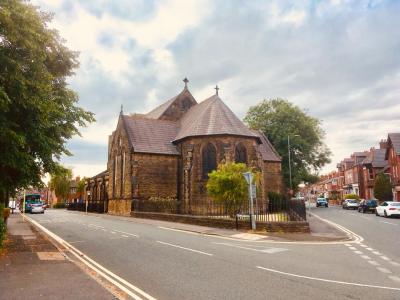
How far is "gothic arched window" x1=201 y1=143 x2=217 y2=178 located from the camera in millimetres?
34281

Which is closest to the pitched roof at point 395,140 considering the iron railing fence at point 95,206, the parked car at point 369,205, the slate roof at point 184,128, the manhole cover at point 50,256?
the parked car at point 369,205

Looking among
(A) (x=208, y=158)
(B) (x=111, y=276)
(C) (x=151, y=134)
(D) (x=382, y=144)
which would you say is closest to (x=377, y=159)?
(D) (x=382, y=144)

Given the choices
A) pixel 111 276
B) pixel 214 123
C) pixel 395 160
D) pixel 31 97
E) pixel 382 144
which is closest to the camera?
pixel 111 276

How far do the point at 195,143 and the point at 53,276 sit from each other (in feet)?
88.6

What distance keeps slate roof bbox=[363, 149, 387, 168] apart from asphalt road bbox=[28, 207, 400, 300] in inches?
2121

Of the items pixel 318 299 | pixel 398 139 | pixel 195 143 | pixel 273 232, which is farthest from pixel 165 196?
pixel 398 139

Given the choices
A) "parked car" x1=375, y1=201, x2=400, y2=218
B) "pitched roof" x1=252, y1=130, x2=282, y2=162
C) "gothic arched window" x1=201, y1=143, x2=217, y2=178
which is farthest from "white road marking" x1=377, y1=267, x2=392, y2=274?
"pitched roof" x1=252, y1=130, x2=282, y2=162

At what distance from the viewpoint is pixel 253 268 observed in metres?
9.14

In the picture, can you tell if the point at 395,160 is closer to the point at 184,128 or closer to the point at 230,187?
the point at 184,128

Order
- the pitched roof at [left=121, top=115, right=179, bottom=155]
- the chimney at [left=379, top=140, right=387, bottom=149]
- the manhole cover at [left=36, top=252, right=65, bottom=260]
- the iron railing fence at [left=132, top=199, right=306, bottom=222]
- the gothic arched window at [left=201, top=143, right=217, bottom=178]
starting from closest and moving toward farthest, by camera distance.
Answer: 1. the manhole cover at [left=36, top=252, right=65, bottom=260]
2. the iron railing fence at [left=132, top=199, right=306, bottom=222]
3. the gothic arched window at [left=201, top=143, right=217, bottom=178]
4. the pitched roof at [left=121, top=115, right=179, bottom=155]
5. the chimney at [left=379, top=140, right=387, bottom=149]

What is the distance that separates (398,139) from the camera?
50156 mm

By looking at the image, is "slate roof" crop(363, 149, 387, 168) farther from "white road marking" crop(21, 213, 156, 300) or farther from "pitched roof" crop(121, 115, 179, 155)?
"white road marking" crop(21, 213, 156, 300)

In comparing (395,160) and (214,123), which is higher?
(214,123)

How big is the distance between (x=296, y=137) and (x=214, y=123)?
68.8 feet
